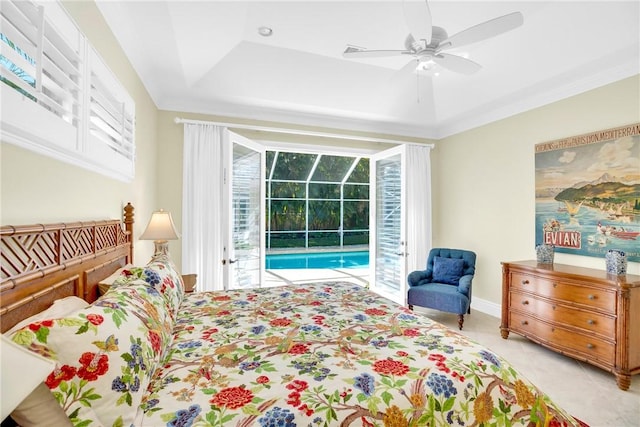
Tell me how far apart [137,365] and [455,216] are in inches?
178

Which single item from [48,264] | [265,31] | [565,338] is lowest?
[565,338]

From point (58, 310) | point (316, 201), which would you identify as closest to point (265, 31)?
point (58, 310)

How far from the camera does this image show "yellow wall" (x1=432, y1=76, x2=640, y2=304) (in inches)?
116

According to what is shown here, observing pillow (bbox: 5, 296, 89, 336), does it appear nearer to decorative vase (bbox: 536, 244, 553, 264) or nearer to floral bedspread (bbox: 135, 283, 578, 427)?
floral bedspread (bbox: 135, 283, 578, 427)

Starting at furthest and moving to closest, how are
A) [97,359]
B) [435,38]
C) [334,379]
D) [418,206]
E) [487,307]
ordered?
[418,206], [487,307], [435,38], [334,379], [97,359]

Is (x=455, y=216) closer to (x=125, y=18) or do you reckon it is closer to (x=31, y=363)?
(x=125, y=18)

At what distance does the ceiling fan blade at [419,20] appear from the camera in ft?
5.69

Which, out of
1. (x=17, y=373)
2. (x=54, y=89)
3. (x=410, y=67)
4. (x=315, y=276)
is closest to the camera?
(x=17, y=373)

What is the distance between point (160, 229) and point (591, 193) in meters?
4.06

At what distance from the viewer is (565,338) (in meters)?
2.74

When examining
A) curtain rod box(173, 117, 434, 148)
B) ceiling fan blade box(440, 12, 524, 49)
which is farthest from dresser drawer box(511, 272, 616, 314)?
curtain rod box(173, 117, 434, 148)

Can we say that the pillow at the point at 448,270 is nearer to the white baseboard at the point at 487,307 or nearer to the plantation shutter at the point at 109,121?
the white baseboard at the point at 487,307

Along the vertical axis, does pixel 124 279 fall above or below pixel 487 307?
above

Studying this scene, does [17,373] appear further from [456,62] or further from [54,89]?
[456,62]
